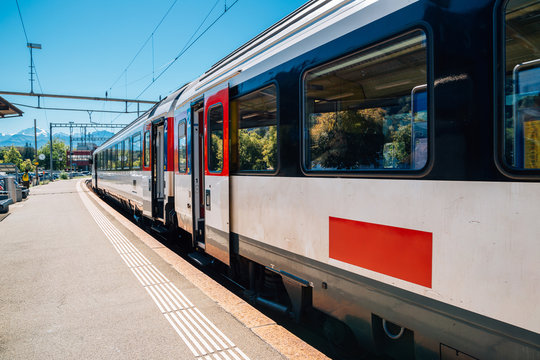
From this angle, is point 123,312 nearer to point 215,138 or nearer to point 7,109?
point 215,138

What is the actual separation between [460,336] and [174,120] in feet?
22.5

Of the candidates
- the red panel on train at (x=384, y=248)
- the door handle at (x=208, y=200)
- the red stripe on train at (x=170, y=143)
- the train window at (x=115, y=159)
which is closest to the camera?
the red panel on train at (x=384, y=248)

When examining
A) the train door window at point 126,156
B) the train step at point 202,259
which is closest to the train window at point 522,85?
the train step at point 202,259

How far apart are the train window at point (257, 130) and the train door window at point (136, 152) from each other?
286 inches

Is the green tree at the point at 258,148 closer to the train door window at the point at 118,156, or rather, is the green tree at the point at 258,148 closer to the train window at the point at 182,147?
the train window at the point at 182,147

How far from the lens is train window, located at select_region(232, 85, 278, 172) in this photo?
3983mm

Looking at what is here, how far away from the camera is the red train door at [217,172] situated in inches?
197

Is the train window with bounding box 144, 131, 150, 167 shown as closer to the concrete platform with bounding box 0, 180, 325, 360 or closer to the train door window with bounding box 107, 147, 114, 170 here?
the concrete platform with bounding box 0, 180, 325, 360

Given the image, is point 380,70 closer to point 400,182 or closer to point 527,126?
point 400,182

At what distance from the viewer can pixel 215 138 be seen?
540 cm

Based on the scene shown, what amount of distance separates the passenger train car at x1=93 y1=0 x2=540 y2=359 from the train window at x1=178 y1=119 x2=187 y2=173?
8.87ft

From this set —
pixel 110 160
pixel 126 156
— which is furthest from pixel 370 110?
pixel 110 160

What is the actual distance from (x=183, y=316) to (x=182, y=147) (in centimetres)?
386

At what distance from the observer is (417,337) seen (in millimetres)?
2471
